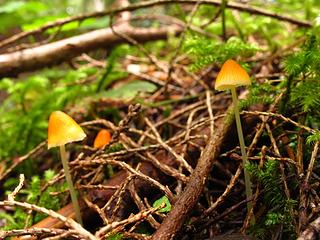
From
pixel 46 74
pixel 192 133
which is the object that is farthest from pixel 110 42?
pixel 192 133

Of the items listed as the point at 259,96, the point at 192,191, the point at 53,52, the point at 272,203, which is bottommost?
the point at 272,203

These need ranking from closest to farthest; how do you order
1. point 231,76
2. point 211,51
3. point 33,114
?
point 231,76
point 211,51
point 33,114

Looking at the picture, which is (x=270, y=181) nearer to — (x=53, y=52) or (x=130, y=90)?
(x=130, y=90)

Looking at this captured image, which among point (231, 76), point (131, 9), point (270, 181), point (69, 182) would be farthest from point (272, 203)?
point (131, 9)

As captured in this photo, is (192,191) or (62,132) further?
(62,132)

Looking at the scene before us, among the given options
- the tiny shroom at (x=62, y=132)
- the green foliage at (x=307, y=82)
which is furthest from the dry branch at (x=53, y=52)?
the green foliage at (x=307, y=82)

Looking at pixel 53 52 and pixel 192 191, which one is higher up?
pixel 53 52

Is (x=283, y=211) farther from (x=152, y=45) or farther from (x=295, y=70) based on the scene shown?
(x=152, y=45)

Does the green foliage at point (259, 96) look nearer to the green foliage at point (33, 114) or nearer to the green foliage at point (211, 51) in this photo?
the green foliage at point (211, 51)
